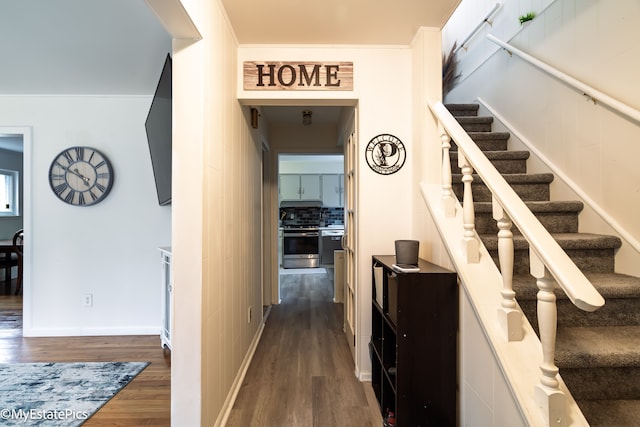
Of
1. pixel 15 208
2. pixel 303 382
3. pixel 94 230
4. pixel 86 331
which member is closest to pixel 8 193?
pixel 15 208

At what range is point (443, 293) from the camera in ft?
4.31

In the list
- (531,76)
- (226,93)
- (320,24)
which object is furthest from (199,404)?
(531,76)

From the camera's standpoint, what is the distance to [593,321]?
1.22m

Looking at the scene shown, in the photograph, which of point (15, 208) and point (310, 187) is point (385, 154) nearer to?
point (310, 187)

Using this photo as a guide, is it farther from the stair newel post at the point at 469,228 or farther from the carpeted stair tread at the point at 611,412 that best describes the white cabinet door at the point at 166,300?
the carpeted stair tread at the point at 611,412

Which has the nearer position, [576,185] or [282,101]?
[576,185]

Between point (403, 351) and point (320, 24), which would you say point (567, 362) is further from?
point (320, 24)

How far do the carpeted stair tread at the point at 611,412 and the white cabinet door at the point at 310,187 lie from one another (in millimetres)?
5670

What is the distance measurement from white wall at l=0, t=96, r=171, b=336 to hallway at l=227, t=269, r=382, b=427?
1336mm

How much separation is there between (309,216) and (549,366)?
19.5 ft

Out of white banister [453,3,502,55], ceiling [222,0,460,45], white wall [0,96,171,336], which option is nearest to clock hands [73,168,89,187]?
white wall [0,96,171,336]

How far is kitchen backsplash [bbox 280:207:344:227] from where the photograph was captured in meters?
6.59

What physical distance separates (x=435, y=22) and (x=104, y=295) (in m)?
3.68

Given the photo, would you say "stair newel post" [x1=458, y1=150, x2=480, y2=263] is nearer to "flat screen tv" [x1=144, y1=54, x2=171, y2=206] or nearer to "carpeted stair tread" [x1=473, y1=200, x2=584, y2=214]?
"carpeted stair tread" [x1=473, y1=200, x2=584, y2=214]
